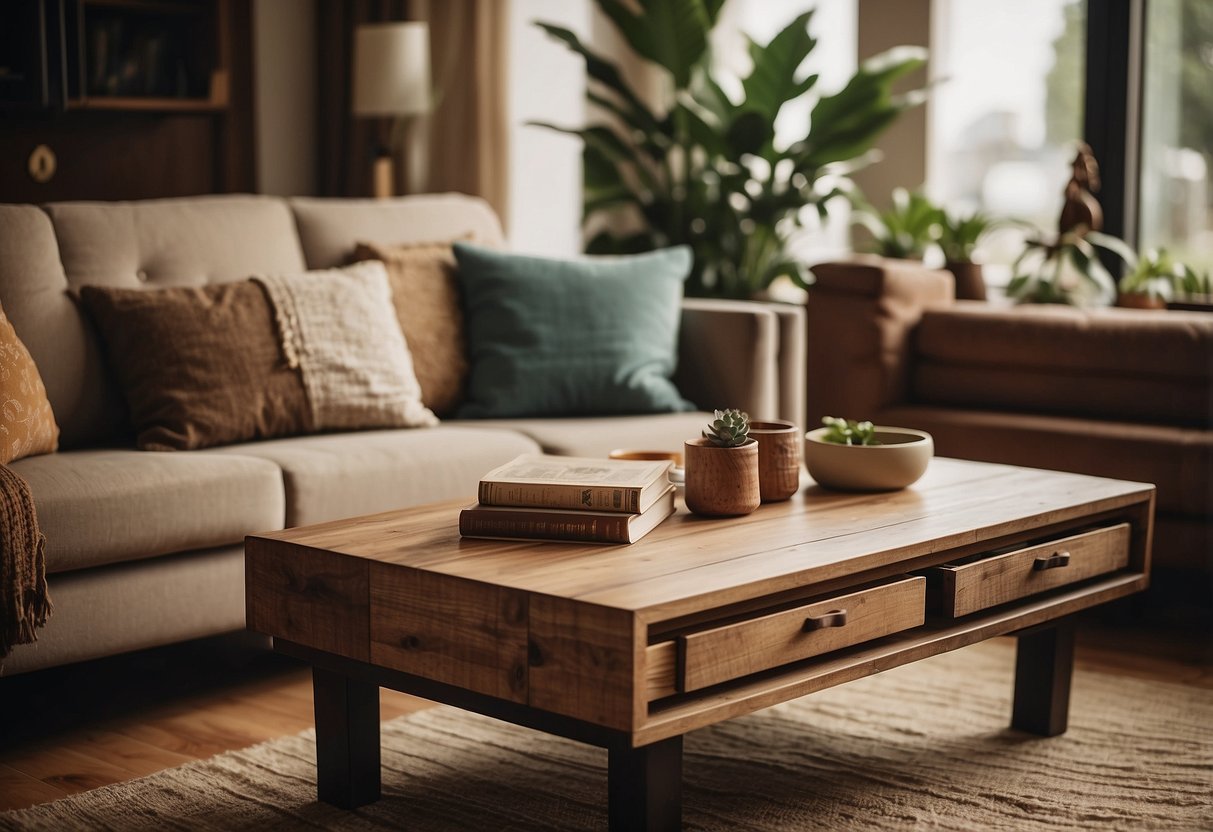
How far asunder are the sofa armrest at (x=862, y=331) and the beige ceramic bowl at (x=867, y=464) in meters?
1.31

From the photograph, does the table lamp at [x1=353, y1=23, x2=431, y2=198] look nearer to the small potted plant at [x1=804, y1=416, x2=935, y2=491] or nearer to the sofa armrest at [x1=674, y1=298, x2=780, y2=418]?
the sofa armrest at [x1=674, y1=298, x2=780, y2=418]

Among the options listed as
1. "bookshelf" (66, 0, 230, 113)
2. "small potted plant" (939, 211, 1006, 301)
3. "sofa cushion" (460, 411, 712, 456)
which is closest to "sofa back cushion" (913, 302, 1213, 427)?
"small potted plant" (939, 211, 1006, 301)

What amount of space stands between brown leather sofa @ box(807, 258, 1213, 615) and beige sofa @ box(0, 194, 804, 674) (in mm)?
264

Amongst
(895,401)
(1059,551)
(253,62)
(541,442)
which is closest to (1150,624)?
(895,401)

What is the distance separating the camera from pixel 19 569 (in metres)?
2.16

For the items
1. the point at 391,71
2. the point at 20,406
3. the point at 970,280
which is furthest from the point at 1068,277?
the point at 20,406

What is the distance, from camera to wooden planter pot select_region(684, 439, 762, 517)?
2.09 meters

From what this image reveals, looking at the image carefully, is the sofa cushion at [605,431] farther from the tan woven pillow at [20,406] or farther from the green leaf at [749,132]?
the green leaf at [749,132]

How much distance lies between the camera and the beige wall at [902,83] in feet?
16.2

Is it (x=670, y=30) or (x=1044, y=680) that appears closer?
(x=1044, y=680)

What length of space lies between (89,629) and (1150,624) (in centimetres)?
225

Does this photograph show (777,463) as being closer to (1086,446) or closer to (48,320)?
(1086,446)

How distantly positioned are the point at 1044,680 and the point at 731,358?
1223mm

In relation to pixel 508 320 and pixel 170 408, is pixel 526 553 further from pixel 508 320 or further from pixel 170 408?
pixel 508 320
